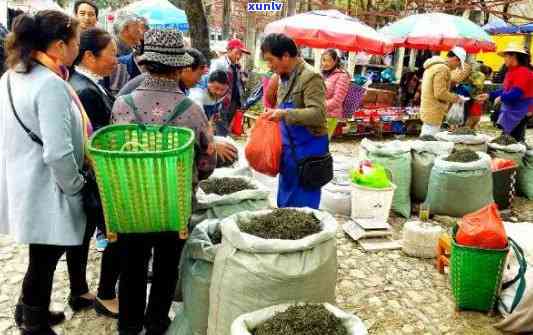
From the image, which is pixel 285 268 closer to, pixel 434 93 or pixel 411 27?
pixel 434 93

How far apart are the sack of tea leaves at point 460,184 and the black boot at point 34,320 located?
3863mm

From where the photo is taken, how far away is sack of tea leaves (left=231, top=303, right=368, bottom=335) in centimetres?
188

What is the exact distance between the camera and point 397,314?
329cm

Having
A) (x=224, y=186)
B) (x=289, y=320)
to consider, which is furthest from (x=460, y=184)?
(x=289, y=320)

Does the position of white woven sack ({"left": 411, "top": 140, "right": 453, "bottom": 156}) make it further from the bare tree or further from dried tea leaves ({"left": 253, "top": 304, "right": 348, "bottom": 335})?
the bare tree

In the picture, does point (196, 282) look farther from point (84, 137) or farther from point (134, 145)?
point (84, 137)

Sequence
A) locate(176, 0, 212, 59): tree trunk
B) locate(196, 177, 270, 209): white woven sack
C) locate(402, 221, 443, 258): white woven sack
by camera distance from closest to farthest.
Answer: locate(196, 177, 270, 209): white woven sack
locate(402, 221, 443, 258): white woven sack
locate(176, 0, 212, 59): tree trunk

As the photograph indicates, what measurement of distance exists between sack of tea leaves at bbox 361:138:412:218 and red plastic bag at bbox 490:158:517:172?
998mm

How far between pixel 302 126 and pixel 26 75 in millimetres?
1665

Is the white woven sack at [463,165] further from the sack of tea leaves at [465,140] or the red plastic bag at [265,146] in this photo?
the red plastic bag at [265,146]

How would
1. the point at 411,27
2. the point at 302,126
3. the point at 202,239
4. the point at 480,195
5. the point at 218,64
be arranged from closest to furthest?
the point at 202,239, the point at 302,126, the point at 480,195, the point at 218,64, the point at 411,27

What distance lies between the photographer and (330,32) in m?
7.66

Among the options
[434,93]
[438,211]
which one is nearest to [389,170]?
[438,211]

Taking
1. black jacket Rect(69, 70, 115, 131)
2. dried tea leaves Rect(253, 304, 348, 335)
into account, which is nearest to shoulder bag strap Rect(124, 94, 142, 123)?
black jacket Rect(69, 70, 115, 131)
